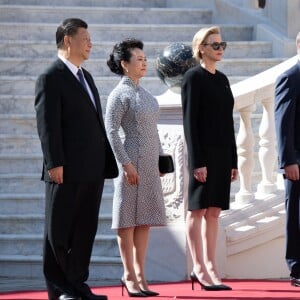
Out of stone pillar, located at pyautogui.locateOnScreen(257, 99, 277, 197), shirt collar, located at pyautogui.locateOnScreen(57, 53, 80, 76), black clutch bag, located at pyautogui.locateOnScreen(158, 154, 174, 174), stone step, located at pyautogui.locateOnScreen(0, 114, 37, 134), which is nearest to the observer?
shirt collar, located at pyautogui.locateOnScreen(57, 53, 80, 76)

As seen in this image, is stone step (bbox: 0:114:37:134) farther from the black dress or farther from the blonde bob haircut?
the black dress

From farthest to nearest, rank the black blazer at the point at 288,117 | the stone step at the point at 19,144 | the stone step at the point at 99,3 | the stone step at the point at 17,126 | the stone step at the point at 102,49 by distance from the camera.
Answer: the stone step at the point at 99,3
the stone step at the point at 102,49
the stone step at the point at 17,126
the stone step at the point at 19,144
the black blazer at the point at 288,117

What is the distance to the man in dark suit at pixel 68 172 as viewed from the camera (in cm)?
835

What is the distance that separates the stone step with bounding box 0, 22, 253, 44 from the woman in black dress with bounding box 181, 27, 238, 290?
4504 millimetres

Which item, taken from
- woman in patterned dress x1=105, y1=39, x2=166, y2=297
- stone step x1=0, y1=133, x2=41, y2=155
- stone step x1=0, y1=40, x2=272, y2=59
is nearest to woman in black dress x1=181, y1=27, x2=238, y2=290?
woman in patterned dress x1=105, y1=39, x2=166, y2=297

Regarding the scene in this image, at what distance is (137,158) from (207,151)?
506mm

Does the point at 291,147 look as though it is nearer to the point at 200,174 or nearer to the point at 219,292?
the point at 200,174

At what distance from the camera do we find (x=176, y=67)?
10.4 m

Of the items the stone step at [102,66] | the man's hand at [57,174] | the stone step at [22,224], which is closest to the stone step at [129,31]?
the stone step at [102,66]

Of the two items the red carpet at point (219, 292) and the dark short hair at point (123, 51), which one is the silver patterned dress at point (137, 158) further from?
the red carpet at point (219, 292)

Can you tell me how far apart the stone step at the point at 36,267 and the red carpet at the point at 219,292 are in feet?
2.97

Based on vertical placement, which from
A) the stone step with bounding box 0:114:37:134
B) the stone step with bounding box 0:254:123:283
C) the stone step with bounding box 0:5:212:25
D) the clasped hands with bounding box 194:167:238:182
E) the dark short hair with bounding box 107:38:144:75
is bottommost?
the stone step with bounding box 0:254:123:283

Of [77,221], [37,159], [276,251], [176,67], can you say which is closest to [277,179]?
[276,251]

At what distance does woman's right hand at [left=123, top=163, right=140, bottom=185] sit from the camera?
8977 millimetres
